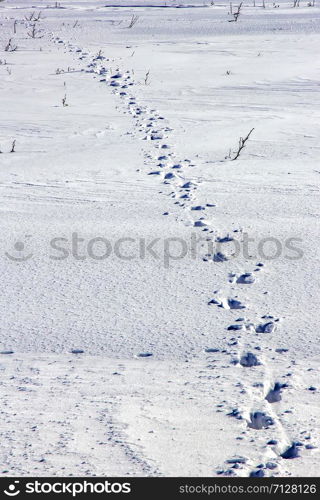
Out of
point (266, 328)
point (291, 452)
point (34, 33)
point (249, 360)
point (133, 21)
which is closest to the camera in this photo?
point (291, 452)

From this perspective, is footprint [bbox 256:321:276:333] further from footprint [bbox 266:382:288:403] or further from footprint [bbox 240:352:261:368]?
footprint [bbox 266:382:288:403]

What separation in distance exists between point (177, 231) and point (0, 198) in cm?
112

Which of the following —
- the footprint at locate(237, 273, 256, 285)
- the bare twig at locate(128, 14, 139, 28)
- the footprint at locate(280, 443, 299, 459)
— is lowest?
the footprint at locate(280, 443, 299, 459)

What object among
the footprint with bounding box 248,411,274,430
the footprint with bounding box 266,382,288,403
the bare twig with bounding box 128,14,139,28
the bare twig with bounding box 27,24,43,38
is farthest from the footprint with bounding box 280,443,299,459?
the bare twig with bounding box 128,14,139,28

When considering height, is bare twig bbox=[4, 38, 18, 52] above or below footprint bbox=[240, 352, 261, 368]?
above

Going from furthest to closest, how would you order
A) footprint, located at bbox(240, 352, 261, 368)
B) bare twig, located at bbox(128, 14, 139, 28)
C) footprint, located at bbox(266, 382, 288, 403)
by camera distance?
bare twig, located at bbox(128, 14, 139, 28) < footprint, located at bbox(240, 352, 261, 368) < footprint, located at bbox(266, 382, 288, 403)

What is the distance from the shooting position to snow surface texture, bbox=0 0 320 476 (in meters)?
2.22

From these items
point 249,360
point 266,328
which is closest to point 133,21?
point 266,328

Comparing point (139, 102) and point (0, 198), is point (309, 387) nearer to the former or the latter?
point (0, 198)

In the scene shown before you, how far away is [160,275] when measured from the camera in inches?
132

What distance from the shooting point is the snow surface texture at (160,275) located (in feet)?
7.30

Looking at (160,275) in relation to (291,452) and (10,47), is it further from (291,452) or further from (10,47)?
(10,47)

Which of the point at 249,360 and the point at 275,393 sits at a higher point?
the point at 249,360

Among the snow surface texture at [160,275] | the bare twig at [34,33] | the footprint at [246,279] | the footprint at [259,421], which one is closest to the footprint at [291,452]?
the snow surface texture at [160,275]
